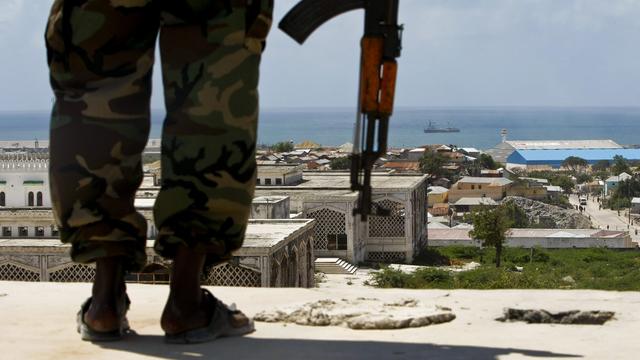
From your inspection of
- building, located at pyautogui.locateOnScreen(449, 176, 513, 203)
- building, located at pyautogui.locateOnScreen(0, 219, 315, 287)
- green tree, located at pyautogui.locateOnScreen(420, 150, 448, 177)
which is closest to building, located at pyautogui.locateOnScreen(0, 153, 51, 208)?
building, located at pyautogui.locateOnScreen(0, 219, 315, 287)

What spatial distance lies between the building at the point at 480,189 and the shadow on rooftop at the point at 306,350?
4477 centimetres

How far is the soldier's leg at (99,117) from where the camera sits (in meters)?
2.75

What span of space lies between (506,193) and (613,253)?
18.1 m

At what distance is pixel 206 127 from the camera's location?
8.89 feet

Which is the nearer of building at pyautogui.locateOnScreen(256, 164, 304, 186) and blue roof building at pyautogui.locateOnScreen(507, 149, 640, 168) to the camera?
building at pyautogui.locateOnScreen(256, 164, 304, 186)

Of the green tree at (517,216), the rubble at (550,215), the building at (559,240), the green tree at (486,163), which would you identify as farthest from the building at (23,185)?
the green tree at (486,163)

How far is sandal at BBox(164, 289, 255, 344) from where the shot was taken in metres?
2.79

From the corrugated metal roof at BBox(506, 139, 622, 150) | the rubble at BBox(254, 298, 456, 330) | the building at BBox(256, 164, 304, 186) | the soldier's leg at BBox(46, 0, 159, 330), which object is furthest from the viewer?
the corrugated metal roof at BBox(506, 139, 622, 150)

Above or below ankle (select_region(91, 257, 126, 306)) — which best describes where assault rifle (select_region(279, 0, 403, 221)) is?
above

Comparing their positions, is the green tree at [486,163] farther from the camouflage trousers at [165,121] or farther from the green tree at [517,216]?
A: the camouflage trousers at [165,121]

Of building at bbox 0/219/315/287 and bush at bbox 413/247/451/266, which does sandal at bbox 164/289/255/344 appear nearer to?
building at bbox 0/219/315/287

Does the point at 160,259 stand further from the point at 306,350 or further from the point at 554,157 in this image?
the point at 554,157

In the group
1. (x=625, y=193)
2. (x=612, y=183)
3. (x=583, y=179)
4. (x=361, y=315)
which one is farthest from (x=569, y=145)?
(x=361, y=315)

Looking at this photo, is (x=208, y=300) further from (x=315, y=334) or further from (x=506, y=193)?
(x=506, y=193)
